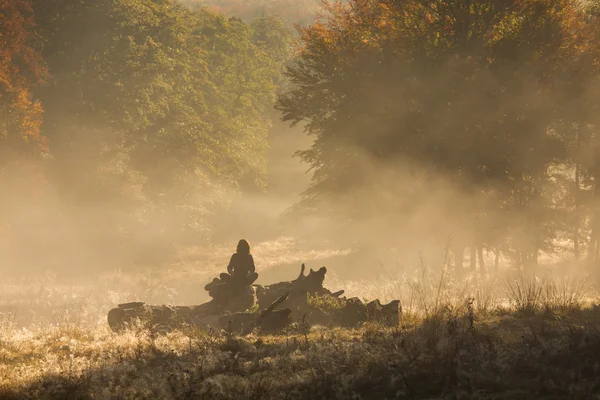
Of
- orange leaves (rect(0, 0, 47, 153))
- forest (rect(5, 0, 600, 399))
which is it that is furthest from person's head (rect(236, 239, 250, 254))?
orange leaves (rect(0, 0, 47, 153))

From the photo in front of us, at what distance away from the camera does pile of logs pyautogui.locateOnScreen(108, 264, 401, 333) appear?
11.2 metres

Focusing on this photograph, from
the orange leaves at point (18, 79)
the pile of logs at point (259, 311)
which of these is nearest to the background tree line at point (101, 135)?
the orange leaves at point (18, 79)

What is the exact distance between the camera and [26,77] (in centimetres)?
3195

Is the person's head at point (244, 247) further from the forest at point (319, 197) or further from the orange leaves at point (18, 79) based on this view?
the orange leaves at point (18, 79)

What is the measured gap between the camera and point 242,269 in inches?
532

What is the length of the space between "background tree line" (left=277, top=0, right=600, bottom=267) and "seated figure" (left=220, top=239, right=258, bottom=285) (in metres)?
8.87

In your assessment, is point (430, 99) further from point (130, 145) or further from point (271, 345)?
point (130, 145)

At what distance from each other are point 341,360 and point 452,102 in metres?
14.3

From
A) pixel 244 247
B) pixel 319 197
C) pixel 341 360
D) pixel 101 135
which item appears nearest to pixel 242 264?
pixel 244 247

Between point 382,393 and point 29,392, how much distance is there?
3.63m

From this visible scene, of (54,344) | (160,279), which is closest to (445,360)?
(54,344)

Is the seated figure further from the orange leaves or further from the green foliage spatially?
the green foliage

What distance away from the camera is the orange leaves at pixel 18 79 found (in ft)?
96.8

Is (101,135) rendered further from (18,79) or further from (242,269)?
(242,269)
